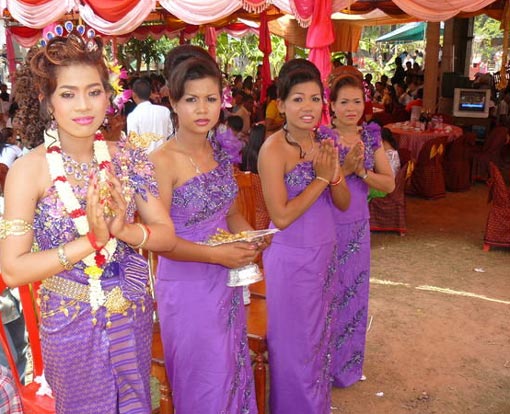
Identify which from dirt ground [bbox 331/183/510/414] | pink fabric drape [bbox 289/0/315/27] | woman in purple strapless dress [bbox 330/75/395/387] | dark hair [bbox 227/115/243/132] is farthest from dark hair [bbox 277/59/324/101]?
dark hair [bbox 227/115/243/132]

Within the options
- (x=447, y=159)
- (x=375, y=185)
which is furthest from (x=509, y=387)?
(x=447, y=159)

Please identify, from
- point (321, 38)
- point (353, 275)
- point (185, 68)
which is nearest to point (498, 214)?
point (321, 38)

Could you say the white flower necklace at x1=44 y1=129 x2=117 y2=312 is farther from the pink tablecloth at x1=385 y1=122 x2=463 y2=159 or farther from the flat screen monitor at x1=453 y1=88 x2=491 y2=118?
the flat screen monitor at x1=453 y1=88 x2=491 y2=118

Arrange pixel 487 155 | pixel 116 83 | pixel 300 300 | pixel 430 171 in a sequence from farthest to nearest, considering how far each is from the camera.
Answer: pixel 487 155
pixel 430 171
pixel 300 300
pixel 116 83

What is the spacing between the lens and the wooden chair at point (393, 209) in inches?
241

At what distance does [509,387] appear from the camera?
3.30m

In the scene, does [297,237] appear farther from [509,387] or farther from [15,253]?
[509,387]

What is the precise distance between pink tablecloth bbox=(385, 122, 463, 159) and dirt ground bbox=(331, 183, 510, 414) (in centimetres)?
168

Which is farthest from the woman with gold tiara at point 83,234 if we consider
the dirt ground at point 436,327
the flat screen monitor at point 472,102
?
the flat screen monitor at point 472,102

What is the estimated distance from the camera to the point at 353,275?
318 centimetres

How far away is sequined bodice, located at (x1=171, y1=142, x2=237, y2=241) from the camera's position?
2072 mm

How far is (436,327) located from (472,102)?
7257 millimetres

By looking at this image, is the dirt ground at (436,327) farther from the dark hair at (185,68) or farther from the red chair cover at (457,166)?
the dark hair at (185,68)

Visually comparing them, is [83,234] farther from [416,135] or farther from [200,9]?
[200,9]
